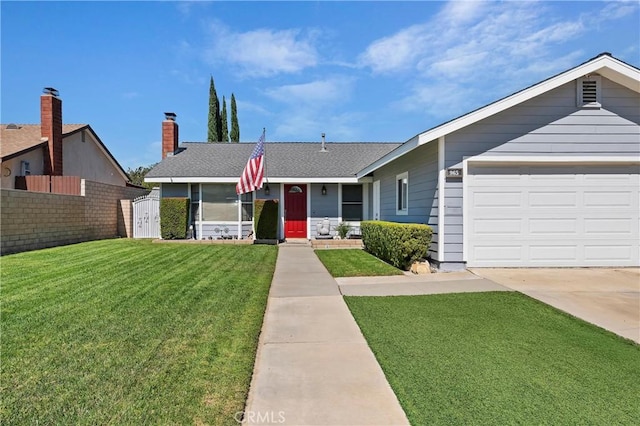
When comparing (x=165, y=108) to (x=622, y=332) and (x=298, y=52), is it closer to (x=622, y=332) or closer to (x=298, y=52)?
(x=298, y=52)

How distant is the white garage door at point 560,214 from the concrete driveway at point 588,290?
0.98ft

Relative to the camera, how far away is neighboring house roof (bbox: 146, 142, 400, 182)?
14.6 meters

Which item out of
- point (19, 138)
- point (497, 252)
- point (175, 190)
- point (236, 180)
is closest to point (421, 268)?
point (497, 252)

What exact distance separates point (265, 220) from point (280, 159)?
362 cm

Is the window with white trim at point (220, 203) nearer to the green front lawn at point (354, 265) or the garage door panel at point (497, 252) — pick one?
the green front lawn at point (354, 265)

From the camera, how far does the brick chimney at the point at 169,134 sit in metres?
16.9

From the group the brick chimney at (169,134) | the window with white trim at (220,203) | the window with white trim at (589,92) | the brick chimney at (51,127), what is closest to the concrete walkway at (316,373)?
the window with white trim at (589,92)

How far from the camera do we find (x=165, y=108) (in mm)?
17281

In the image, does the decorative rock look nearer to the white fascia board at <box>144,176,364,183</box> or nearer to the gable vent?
the gable vent

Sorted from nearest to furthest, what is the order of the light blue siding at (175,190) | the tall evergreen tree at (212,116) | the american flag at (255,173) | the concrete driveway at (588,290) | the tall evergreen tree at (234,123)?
the concrete driveway at (588,290) → the american flag at (255,173) → the light blue siding at (175,190) → the tall evergreen tree at (212,116) → the tall evergreen tree at (234,123)

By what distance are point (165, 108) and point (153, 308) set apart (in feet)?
48.7

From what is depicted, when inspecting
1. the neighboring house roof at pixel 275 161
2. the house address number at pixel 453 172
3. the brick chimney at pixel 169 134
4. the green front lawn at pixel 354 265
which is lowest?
the green front lawn at pixel 354 265

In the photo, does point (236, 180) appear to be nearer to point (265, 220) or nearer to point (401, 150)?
point (265, 220)

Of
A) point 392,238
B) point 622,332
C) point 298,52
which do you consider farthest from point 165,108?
point 622,332
